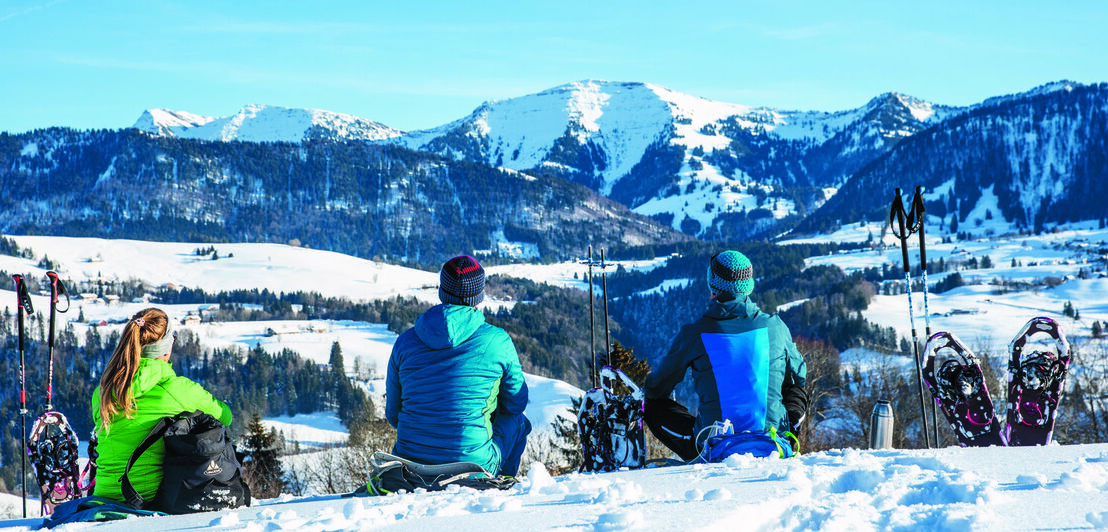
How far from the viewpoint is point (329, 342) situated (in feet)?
492

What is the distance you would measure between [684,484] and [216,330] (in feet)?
553

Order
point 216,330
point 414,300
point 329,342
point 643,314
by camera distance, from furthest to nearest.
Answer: point 643,314
point 414,300
point 216,330
point 329,342

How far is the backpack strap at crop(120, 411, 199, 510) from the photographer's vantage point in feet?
20.3

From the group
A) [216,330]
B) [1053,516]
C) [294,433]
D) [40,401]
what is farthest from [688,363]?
[216,330]

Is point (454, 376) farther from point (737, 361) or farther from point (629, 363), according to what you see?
point (629, 363)

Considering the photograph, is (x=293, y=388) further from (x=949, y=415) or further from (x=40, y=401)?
(x=949, y=415)

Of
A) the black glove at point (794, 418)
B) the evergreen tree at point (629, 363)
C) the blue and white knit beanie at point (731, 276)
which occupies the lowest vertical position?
the evergreen tree at point (629, 363)

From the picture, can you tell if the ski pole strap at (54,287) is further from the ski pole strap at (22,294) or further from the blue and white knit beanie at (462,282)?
the blue and white knit beanie at (462,282)

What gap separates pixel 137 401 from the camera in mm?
6199

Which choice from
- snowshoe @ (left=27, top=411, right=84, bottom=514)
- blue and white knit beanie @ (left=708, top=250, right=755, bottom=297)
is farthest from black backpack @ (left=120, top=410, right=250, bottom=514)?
blue and white knit beanie @ (left=708, top=250, right=755, bottom=297)

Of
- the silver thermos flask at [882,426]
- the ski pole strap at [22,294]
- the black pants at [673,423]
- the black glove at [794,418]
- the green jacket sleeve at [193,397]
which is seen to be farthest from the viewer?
the ski pole strap at [22,294]

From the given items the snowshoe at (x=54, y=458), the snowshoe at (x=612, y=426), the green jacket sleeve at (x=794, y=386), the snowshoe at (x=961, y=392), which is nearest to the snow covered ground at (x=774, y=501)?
the green jacket sleeve at (x=794, y=386)

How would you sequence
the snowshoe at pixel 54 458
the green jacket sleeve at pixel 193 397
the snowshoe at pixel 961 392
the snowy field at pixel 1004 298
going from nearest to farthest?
the green jacket sleeve at pixel 193 397 → the snowshoe at pixel 961 392 → the snowshoe at pixel 54 458 → the snowy field at pixel 1004 298

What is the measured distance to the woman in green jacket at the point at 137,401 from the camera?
6.11 meters
